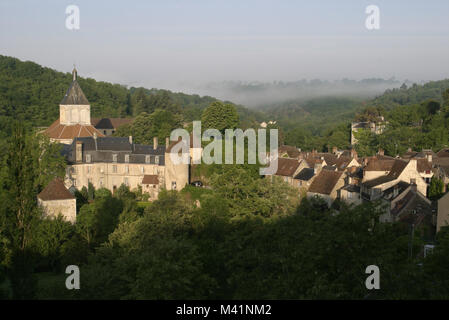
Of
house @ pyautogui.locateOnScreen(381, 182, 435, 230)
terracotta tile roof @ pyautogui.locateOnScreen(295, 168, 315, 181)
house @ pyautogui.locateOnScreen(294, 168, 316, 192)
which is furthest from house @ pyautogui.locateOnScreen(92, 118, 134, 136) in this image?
house @ pyautogui.locateOnScreen(381, 182, 435, 230)

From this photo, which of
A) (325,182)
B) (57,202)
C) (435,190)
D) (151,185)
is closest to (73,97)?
(151,185)

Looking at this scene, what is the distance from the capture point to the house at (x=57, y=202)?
39188mm

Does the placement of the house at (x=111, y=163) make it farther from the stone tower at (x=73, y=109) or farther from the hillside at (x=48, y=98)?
the hillside at (x=48, y=98)

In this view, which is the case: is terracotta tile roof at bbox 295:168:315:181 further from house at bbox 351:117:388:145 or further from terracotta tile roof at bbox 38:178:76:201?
house at bbox 351:117:388:145

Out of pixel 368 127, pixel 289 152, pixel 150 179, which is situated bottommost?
pixel 150 179

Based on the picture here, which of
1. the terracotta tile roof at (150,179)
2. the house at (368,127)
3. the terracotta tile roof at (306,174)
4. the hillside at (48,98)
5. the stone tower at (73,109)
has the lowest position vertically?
the terracotta tile roof at (150,179)

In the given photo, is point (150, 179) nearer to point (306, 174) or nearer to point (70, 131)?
point (306, 174)

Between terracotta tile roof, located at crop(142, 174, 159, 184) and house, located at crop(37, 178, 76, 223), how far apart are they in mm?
14635

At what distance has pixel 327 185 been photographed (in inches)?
1866

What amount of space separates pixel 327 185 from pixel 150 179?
18410 mm

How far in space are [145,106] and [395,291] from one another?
292 feet

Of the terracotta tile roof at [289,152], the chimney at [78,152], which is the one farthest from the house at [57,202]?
the terracotta tile roof at [289,152]

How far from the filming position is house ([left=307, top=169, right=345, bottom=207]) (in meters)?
46.3
